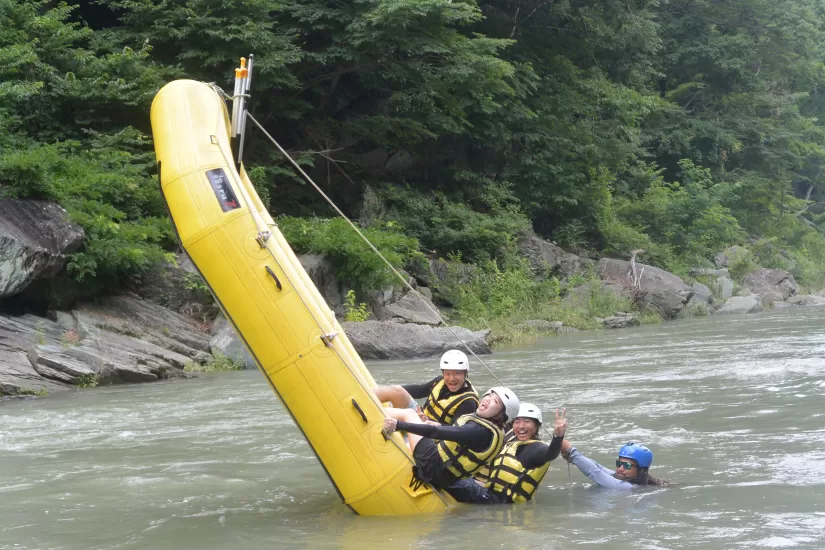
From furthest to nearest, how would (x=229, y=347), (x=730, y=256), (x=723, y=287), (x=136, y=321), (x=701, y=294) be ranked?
(x=730, y=256)
(x=723, y=287)
(x=701, y=294)
(x=229, y=347)
(x=136, y=321)

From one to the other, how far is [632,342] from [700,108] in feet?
68.3

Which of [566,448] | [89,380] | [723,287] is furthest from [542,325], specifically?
[566,448]

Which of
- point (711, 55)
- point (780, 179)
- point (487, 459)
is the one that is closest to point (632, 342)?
point (487, 459)

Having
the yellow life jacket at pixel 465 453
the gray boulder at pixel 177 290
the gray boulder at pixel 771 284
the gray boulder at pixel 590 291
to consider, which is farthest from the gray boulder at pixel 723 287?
the yellow life jacket at pixel 465 453

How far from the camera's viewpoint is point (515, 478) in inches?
256

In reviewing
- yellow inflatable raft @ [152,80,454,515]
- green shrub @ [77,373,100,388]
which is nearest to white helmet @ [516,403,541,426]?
yellow inflatable raft @ [152,80,454,515]

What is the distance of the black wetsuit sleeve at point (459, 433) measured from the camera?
6.03 m

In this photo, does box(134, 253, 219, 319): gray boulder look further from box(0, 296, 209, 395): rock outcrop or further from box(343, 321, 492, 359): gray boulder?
box(343, 321, 492, 359): gray boulder

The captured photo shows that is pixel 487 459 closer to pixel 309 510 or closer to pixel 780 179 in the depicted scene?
pixel 309 510

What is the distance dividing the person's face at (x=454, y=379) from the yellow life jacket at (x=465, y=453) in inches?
27.4

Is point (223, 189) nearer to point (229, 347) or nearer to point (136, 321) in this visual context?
point (229, 347)

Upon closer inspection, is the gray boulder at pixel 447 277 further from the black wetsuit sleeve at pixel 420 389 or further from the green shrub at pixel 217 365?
the black wetsuit sleeve at pixel 420 389

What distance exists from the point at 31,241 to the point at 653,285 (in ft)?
51.0

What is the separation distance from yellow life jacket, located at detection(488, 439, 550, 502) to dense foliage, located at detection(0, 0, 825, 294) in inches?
356
